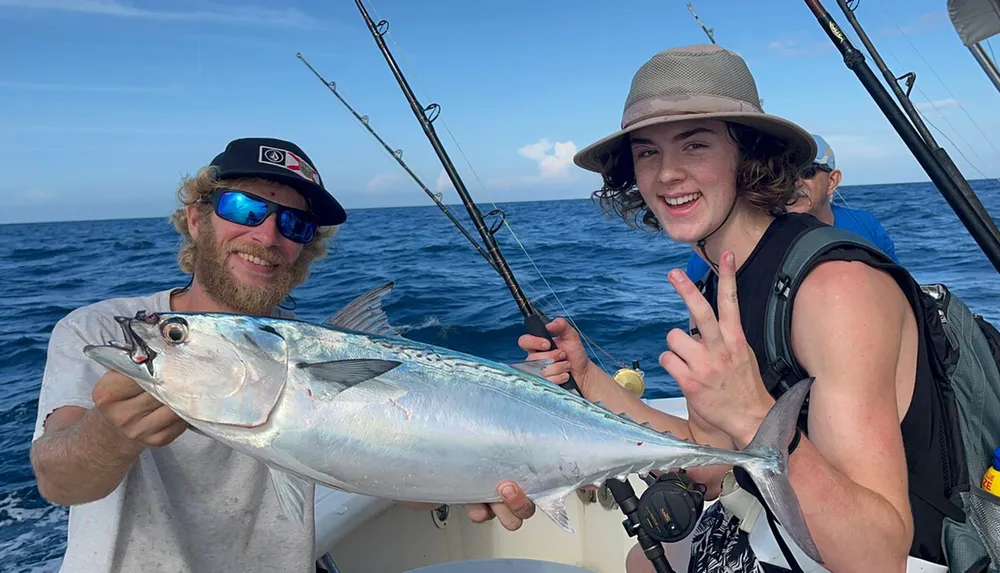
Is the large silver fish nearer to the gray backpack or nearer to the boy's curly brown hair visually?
the gray backpack

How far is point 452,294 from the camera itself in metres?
11.5

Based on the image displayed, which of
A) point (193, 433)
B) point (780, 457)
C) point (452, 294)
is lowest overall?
point (452, 294)

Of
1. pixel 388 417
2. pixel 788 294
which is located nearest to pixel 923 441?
pixel 788 294

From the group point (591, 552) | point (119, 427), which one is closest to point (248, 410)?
point (119, 427)

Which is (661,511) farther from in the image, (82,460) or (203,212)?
(203,212)

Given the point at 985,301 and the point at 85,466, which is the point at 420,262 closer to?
the point at 985,301

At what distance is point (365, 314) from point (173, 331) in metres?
0.50

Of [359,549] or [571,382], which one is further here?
[359,549]

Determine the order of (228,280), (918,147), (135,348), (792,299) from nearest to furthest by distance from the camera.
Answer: (135,348) → (792,299) → (228,280) → (918,147)

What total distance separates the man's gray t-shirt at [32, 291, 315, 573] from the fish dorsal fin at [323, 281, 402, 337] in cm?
60

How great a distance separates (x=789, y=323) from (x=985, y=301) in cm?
953

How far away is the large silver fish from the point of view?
1.42 m

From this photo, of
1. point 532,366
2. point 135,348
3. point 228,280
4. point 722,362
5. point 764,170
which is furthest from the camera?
point 228,280

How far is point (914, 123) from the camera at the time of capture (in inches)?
131
